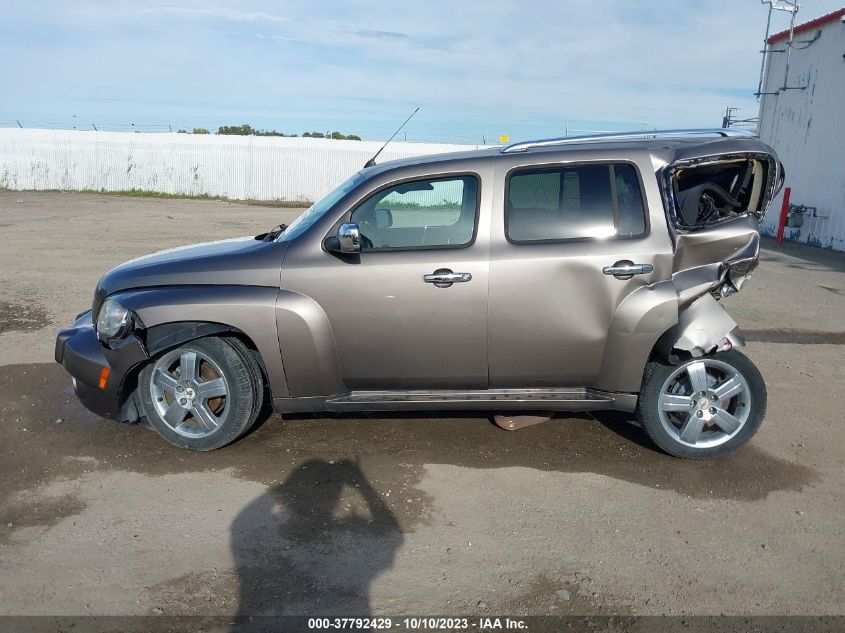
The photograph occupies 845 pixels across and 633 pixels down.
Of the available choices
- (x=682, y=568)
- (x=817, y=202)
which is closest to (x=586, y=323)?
(x=682, y=568)

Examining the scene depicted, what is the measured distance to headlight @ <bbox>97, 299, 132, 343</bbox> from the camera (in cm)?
467

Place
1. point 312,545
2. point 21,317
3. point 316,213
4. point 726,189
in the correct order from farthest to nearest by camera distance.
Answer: point 21,317
point 726,189
point 316,213
point 312,545

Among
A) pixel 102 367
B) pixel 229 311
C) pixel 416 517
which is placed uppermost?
pixel 229 311

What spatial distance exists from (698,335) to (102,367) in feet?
12.4

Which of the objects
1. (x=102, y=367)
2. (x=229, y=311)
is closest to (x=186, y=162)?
(x=102, y=367)

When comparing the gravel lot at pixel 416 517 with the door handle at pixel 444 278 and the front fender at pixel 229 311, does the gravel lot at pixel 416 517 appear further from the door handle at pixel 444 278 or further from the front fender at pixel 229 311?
the door handle at pixel 444 278

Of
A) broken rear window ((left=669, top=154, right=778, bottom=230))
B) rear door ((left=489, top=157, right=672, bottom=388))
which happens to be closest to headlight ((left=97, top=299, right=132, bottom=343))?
rear door ((left=489, top=157, right=672, bottom=388))

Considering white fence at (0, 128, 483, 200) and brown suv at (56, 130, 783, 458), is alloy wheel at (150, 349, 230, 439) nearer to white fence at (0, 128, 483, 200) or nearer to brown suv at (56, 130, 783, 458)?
brown suv at (56, 130, 783, 458)

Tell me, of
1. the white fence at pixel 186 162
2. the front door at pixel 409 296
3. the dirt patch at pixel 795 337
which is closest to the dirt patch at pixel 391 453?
the front door at pixel 409 296

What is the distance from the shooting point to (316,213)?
503cm

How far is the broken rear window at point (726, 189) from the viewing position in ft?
16.0

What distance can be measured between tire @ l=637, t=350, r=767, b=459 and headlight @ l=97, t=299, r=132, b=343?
3.34 metres

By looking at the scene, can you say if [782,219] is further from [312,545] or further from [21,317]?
[312,545]

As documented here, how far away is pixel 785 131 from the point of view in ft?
60.7
